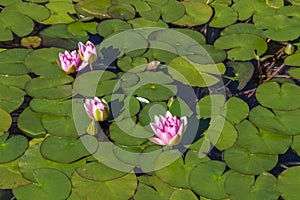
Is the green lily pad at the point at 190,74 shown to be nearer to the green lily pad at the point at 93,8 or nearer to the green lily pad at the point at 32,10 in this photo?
the green lily pad at the point at 93,8

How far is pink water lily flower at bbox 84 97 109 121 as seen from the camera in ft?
8.04

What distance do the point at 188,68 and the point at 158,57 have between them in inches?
7.9

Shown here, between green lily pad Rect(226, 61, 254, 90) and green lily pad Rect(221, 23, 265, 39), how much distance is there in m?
0.27

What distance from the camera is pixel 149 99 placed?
8.69 feet

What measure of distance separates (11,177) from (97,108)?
20.3 inches

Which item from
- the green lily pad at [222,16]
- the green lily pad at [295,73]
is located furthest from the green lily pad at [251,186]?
the green lily pad at [222,16]

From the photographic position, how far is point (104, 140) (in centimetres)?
247

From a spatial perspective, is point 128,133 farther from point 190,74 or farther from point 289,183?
point 289,183

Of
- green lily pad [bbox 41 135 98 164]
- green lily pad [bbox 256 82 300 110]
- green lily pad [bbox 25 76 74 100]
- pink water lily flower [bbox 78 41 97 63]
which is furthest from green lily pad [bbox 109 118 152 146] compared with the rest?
green lily pad [bbox 256 82 300 110]

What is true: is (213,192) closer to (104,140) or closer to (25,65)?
(104,140)

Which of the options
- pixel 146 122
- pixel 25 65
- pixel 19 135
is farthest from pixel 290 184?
pixel 25 65

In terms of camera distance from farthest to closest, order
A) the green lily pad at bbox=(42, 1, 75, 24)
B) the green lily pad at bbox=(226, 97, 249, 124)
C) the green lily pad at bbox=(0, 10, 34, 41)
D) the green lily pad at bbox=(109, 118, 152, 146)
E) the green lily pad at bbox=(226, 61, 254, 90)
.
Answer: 1. the green lily pad at bbox=(42, 1, 75, 24)
2. the green lily pad at bbox=(0, 10, 34, 41)
3. the green lily pad at bbox=(226, 61, 254, 90)
4. the green lily pad at bbox=(226, 97, 249, 124)
5. the green lily pad at bbox=(109, 118, 152, 146)

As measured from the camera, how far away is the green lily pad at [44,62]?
280 centimetres

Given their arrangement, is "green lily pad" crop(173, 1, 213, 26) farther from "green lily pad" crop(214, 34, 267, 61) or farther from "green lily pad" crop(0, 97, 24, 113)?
"green lily pad" crop(0, 97, 24, 113)
